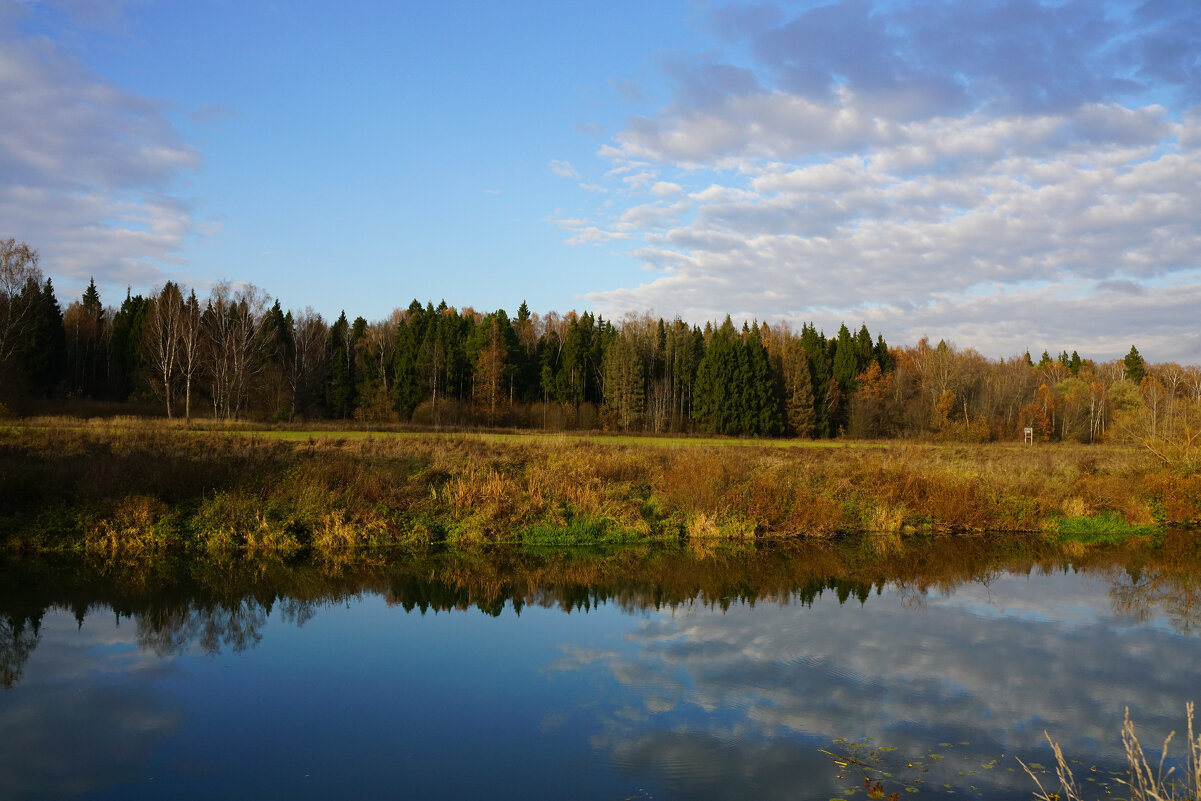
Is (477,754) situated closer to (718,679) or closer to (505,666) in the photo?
(505,666)

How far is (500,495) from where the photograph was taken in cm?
1989

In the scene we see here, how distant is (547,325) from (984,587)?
292 ft

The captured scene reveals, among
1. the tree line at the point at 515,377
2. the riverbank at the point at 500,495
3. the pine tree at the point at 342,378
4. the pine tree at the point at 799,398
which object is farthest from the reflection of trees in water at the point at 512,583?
the pine tree at the point at 342,378

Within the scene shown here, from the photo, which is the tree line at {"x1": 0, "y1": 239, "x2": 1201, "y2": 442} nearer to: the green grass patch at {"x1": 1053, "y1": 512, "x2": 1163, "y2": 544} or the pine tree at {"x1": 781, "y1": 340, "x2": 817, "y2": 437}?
the pine tree at {"x1": 781, "y1": 340, "x2": 817, "y2": 437}

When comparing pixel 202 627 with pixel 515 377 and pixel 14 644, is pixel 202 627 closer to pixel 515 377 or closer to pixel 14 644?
pixel 14 644

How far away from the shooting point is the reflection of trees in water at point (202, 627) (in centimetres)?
1116

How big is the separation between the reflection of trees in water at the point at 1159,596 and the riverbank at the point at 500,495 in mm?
5364

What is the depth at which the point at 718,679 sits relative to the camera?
33.2ft

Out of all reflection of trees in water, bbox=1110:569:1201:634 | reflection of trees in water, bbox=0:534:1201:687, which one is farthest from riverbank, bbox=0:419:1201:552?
reflection of trees in water, bbox=1110:569:1201:634

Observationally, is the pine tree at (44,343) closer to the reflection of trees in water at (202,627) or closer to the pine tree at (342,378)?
the pine tree at (342,378)

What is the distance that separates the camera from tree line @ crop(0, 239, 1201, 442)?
53.3m

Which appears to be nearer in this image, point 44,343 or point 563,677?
point 563,677

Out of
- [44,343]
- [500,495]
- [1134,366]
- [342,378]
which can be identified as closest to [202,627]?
[500,495]

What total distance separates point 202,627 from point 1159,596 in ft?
58.3
